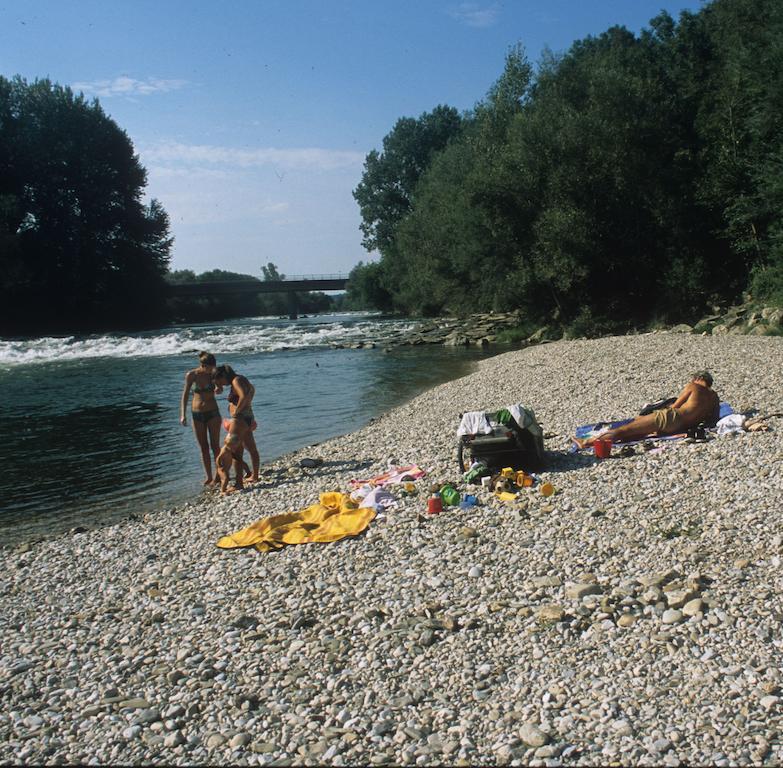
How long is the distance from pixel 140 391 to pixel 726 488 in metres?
24.6

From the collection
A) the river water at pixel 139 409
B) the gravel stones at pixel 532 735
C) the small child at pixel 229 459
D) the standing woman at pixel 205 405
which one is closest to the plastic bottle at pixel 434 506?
the small child at pixel 229 459

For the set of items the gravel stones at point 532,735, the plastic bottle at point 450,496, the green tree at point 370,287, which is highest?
the green tree at point 370,287

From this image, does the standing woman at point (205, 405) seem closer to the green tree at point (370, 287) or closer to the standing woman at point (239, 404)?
the standing woman at point (239, 404)

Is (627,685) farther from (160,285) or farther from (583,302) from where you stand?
(160,285)

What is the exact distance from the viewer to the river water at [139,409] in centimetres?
1394

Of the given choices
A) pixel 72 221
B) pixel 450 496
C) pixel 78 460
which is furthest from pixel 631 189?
pixel 72 221

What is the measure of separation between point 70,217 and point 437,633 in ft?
242

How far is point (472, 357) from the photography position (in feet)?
118

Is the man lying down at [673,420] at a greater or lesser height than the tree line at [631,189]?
lesser

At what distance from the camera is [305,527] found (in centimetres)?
979

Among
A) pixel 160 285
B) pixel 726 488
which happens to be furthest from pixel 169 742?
pixel 160 285

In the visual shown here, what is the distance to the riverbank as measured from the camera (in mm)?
5070

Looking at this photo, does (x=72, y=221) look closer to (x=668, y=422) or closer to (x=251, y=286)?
(x=251, y=286)

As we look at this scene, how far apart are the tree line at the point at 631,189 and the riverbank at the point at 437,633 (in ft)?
90.5
